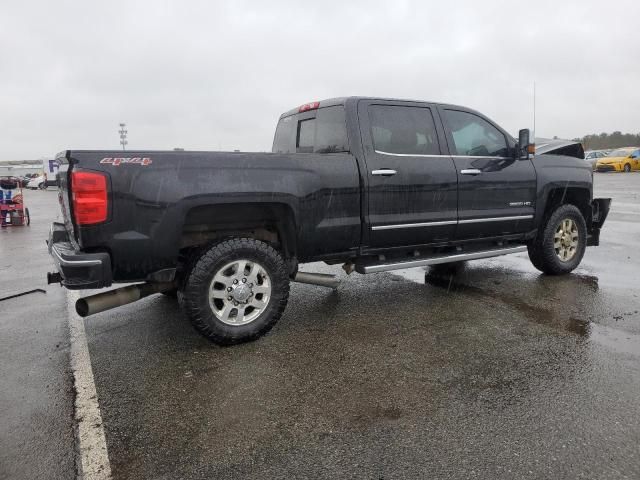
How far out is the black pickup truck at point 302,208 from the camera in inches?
132

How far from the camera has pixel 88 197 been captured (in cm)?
321

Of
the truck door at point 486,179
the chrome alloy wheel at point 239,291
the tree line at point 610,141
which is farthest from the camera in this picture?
the tree line at point 610,141

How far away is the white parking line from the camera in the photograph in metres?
2.28

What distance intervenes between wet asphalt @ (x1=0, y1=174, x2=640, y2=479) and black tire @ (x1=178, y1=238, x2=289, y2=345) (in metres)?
0.14

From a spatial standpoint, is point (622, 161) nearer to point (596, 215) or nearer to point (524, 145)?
point (596, 215)

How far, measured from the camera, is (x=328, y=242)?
4.16 metres

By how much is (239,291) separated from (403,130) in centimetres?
222

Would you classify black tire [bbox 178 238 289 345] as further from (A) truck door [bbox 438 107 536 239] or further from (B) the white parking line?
(A) truck door [bbox 438 107 536 239]

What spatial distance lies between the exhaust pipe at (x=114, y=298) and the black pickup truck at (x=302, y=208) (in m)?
0.01

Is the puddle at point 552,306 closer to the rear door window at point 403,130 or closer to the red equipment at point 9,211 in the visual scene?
the rear door window at point 403,130

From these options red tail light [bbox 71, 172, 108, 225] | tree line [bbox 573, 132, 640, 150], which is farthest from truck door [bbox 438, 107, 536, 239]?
tree line [bbox 573, 132, 640, 150]

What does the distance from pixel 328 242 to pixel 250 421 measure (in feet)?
6.00

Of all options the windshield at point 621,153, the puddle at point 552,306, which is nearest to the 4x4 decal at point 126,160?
the puddle at point 552,306

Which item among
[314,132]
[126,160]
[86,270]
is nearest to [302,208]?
[314,132]
